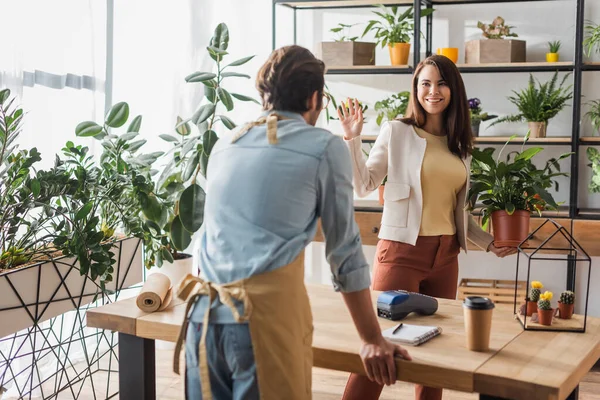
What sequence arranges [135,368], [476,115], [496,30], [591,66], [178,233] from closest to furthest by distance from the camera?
[135,368]
[178,233]
[591,66]
[476,115]
[496,30]

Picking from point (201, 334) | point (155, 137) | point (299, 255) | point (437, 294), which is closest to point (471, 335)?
point (299, 255)

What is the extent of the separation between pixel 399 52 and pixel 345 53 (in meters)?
0.32

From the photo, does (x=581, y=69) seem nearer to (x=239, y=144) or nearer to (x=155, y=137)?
(x=155, y=137)

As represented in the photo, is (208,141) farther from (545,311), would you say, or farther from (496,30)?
(545,311)

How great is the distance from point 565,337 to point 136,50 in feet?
10.4

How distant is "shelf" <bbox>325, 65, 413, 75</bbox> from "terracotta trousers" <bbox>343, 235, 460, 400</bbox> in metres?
→ 1.91

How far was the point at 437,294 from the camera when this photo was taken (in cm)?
269

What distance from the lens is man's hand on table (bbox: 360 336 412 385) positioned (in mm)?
1662

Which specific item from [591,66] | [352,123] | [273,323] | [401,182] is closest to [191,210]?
[352,123]

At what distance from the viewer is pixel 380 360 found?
166cm

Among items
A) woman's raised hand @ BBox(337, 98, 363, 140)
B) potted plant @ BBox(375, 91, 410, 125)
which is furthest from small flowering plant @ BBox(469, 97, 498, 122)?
woman's raised hand @ BBox(337, 98, 363, 140)

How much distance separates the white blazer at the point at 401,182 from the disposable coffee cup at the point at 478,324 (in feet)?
2.85

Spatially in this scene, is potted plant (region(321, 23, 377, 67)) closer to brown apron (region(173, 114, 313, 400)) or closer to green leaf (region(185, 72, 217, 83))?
green leaf (region(185, 72, 217, 83))

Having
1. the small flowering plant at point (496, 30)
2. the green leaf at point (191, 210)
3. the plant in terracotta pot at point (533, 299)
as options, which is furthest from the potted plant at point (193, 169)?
the plant in terracotta pot at point (533, 299)
